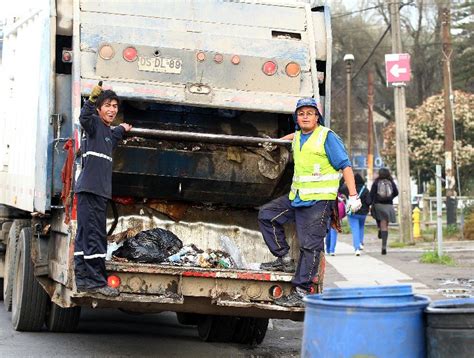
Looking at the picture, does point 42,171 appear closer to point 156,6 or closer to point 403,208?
point 156,6

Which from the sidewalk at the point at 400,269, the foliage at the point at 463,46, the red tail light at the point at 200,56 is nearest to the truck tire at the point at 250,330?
the red tail light at the point at 200,56

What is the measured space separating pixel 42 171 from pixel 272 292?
2082mm

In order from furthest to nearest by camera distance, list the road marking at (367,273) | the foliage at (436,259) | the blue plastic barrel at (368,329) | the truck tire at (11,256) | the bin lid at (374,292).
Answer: the foliage at (436,259) → the road marking at (367,273) → the truck tire at (11,256) → the bin lid at (374,292) → the blue plastic barrel at (368,329)

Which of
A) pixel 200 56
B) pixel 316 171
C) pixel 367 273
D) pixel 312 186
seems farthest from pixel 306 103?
pixel 367 273

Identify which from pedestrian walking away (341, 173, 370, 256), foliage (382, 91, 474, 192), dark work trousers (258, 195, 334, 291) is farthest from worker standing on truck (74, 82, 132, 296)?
foliage (382, 91, 474, 192)

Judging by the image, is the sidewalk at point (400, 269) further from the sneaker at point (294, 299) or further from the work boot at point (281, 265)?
the sneaker at point (294, 299)

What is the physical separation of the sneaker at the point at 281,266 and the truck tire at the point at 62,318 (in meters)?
1.96

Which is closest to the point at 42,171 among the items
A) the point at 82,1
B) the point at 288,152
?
the point at 82,1

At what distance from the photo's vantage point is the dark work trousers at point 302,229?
8.12 meters

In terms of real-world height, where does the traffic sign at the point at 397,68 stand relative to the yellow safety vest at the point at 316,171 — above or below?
above

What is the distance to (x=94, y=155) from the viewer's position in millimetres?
8023

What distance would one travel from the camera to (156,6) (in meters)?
8.98

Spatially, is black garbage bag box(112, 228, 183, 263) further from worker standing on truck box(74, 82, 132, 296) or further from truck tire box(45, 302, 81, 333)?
truck tire box(45, 302, 81, 333)

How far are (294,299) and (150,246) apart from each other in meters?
1.36
